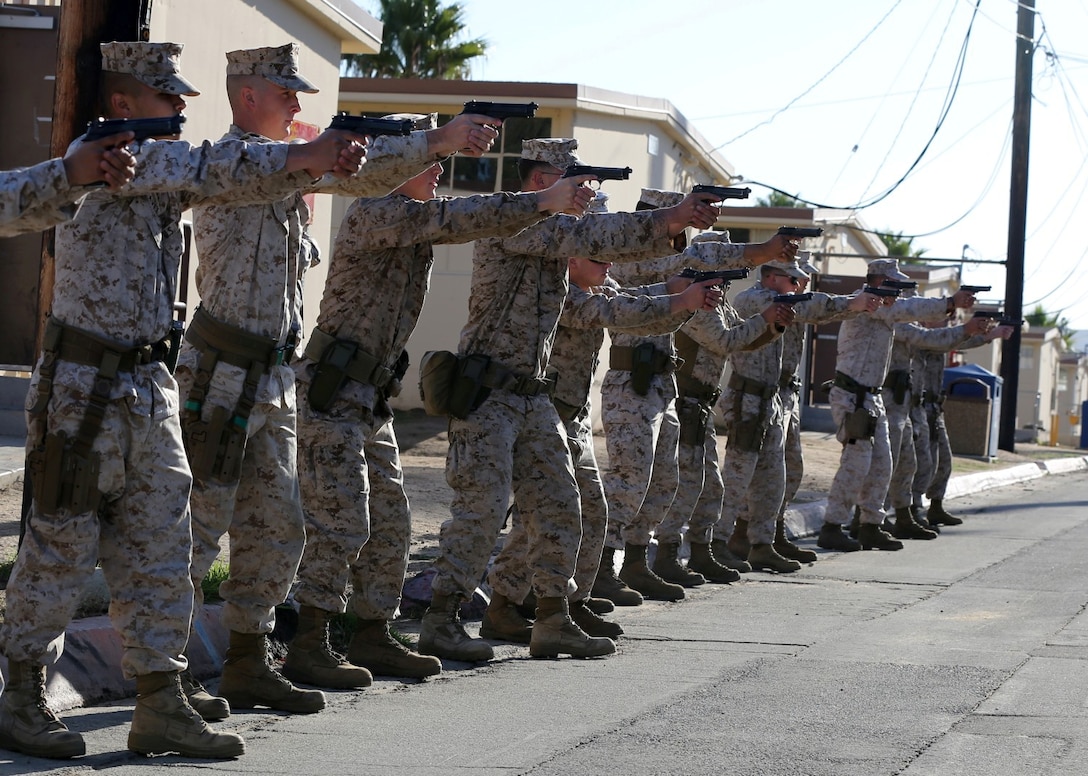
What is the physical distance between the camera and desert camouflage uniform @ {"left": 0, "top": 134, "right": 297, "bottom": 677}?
4.76 m

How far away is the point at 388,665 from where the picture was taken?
649 centimetres

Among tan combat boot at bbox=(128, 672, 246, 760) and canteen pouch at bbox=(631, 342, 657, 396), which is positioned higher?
canteen pouch at bbox=(631, 342, 657, 396)

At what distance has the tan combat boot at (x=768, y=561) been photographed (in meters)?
11.0

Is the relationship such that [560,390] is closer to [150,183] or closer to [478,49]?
[150,183]

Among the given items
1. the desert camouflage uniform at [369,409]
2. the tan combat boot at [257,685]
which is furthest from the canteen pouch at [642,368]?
the tan combat boot at [257,685]

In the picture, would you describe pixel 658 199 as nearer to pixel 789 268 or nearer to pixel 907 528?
pixel 789 268

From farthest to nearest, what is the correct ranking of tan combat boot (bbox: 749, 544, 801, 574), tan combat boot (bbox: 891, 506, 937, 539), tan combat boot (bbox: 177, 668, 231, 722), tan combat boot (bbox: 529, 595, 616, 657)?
tan combat boot (bbox: 891, 506, 937, 539)
tan combat boot (bbox: 749, 544, 801, 574)
tan combat boot (bbox: 529, 595, 616, 657)
tan combat boot (bbox: 177, 668, 231, 722)

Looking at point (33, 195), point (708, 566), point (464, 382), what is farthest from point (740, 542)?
point (33, 195)

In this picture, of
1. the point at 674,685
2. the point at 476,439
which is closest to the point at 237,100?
the point at 476,439

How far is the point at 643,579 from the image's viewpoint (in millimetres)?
9461

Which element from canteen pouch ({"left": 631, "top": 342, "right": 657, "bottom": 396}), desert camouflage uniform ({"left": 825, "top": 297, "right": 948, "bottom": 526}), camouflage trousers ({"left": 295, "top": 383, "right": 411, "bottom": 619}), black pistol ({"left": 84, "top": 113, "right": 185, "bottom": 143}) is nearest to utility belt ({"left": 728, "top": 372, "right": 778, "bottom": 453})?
canteen pouch ({"left": 631, "top": 342, "right": 657, "bottom": 396})

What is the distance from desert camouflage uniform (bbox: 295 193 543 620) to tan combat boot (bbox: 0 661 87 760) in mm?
1485

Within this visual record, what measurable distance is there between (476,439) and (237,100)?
1.93 meters

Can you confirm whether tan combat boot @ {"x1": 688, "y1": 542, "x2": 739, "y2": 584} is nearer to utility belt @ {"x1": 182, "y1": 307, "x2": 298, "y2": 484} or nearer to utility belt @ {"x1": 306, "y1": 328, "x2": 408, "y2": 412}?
utility belt @ {"x1": 306, "y1": 328, "x2": 408, "y2": 412}
